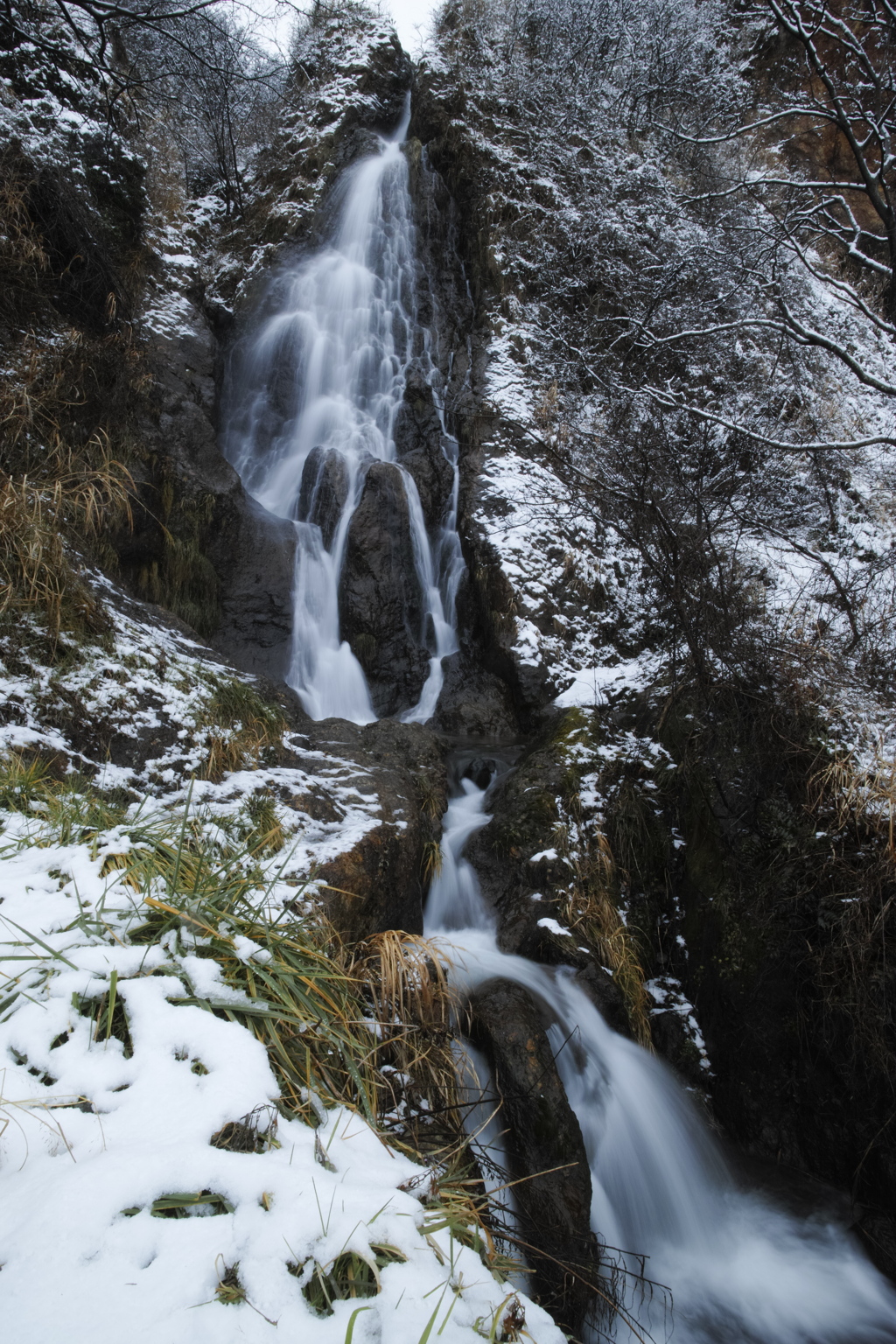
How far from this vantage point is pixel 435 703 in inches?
309

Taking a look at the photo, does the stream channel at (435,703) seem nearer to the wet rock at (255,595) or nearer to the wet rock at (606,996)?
the wet rock at (606,996)

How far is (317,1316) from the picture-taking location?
1167 millimetres

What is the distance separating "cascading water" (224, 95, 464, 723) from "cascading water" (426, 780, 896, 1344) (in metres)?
4.28

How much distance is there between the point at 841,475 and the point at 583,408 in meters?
3.51

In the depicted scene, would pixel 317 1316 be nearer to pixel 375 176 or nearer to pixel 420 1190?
pixel 420 1190

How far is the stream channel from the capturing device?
3295mm

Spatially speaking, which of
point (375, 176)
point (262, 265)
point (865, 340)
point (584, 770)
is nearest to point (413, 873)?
point (584, 770)

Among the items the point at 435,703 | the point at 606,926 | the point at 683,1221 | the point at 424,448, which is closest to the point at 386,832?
the point at 606,926

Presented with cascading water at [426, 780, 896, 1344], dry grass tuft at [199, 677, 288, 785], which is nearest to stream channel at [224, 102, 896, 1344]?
cascading water at [426, 780, 896, 1344]

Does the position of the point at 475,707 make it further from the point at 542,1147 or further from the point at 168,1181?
the point at 168,1181

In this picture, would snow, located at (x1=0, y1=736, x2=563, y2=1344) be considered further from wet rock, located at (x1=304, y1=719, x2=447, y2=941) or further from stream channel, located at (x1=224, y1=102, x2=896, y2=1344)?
stream channel, located at (x1=224, y1=102, x2=896, y2=1344)

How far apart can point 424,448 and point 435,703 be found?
3.95 meters

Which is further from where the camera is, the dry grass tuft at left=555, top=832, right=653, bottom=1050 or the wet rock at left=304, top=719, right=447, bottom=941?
the dry grass tuft at left=555, top=832, right=653, bottom=1050

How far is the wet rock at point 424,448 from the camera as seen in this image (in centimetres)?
896
